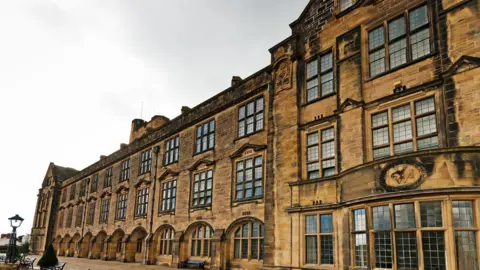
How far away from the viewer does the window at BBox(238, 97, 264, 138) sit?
68.5ft

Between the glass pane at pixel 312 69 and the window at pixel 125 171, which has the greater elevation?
the glass pane at pixel 312 69

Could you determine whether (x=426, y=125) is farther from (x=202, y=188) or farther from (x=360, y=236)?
(x=202, y=188)

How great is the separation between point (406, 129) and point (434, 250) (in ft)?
13.7

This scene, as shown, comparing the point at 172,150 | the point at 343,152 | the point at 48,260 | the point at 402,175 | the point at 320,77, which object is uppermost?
the point at 320,77

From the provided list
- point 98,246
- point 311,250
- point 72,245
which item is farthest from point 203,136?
point 72,245

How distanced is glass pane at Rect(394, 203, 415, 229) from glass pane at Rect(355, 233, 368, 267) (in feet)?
5.00

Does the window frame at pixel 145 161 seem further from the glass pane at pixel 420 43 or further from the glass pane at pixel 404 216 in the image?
the glass pane at pixel 404 216

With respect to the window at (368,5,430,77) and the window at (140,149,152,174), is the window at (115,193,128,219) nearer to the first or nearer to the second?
the window at (140,149,152,174)

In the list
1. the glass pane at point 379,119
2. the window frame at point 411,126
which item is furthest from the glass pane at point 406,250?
the glass pane at point 379,119

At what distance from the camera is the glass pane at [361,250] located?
1282cm

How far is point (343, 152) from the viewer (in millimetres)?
15148

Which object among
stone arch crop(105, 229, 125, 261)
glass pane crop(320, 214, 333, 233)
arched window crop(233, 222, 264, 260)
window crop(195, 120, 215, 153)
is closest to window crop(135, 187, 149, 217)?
stone arch crop(105, 229, 125, 261)

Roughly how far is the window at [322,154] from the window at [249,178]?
3.71 m

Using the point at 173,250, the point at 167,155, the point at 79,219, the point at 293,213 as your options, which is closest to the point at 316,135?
the point at 293,213
